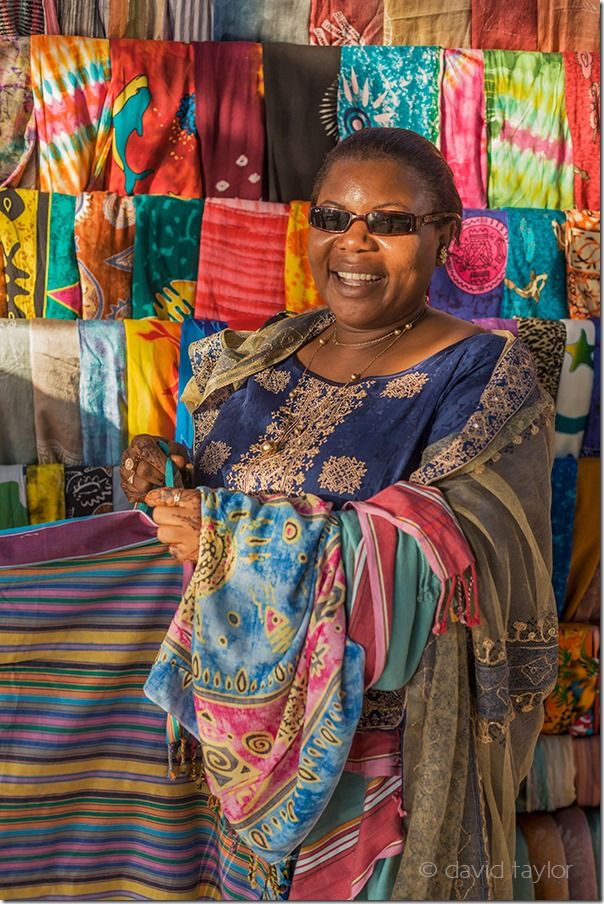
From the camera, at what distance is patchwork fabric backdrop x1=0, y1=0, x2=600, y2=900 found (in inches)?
104

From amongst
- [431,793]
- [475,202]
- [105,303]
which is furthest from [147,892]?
[475,202]

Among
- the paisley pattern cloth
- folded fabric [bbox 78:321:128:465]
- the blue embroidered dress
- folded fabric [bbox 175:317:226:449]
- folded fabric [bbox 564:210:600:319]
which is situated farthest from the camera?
folded fabric [bbox 564:210:600:319]

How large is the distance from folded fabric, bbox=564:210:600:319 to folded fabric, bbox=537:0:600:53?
54 cm

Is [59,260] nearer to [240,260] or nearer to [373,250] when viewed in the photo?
[240,260]

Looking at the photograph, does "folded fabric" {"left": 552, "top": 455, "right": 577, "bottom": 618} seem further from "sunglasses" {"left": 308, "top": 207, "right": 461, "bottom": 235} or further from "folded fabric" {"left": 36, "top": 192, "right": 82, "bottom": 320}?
"folded fabric" {"left": 36, "top": 192, "right": 82, "bottom": 320}

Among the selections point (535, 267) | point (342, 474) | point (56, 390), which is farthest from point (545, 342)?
point (56, 390)

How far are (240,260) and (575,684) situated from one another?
5.28 ft

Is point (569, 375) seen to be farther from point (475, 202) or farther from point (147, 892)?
point (147, 892)

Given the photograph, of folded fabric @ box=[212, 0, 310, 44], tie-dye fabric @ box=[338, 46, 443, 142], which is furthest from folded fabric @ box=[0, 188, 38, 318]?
tie-dye fabric @ box=[338, 46, 443, 142]

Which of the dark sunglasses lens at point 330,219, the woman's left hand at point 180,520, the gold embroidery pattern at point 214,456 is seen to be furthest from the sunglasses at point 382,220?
the woman's left hand at point 180,520

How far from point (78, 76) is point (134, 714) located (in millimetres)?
1921

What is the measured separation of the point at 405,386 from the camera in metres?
1.60

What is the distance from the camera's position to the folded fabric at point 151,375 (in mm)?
2643

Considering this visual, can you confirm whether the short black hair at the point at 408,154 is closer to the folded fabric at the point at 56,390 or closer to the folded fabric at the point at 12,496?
the folded fabric at the point at 56,390
